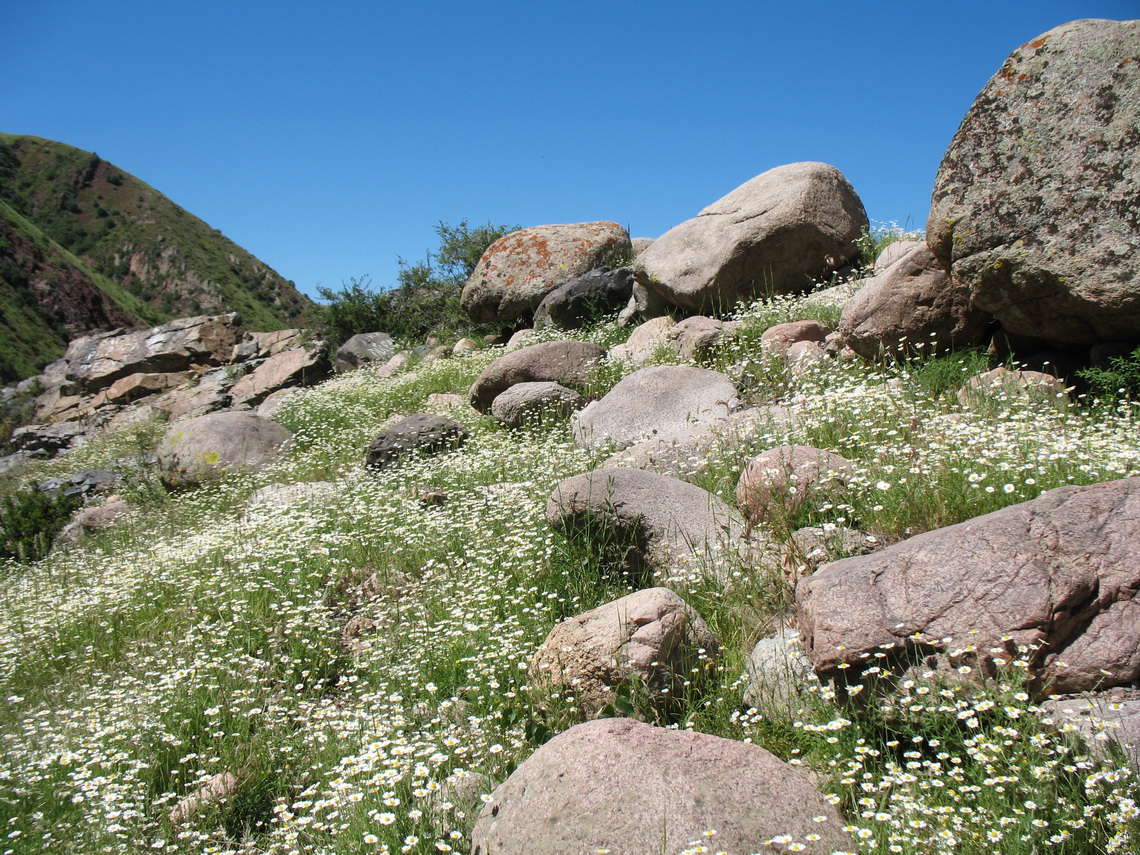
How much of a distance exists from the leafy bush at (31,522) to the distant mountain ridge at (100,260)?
51.3 meters

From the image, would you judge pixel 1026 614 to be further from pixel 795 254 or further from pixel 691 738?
pixel 795 254

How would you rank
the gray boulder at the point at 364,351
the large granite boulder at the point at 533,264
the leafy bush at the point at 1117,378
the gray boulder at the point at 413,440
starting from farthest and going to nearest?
the gray boulder at the point at 364,351 → the large granite boulder at the point at 533,264 → the gray boulder at the point at 413,440 → the leafy bush at the point at 1117,378

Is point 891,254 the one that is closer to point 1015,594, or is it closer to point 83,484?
point 1015,594

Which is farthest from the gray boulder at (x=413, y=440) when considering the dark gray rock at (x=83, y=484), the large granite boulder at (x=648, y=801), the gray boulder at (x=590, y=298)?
the large granite boulder at (x=648, y=801)

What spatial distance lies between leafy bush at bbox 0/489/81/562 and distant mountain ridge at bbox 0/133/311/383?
168ft

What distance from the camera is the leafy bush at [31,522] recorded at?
8875mm

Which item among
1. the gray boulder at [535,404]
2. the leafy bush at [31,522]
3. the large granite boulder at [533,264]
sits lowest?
the leafy bush at [31,522]

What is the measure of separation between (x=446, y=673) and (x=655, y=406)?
4278 millimetres

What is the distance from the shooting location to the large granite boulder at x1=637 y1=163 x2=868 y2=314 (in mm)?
10148

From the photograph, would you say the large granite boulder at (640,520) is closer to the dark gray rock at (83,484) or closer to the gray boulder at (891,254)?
the gray boulder at (891,254)

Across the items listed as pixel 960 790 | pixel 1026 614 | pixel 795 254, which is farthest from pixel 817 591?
pixel 795 254

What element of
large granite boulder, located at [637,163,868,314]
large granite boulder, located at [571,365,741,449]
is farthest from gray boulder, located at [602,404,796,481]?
large granite boulder, located at [637,163,868,314]

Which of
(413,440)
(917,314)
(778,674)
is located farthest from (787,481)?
(413,440)

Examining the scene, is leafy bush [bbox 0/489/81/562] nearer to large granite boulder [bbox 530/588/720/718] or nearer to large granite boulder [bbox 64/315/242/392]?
large granite boulder [bbox 530/588/720/718]
